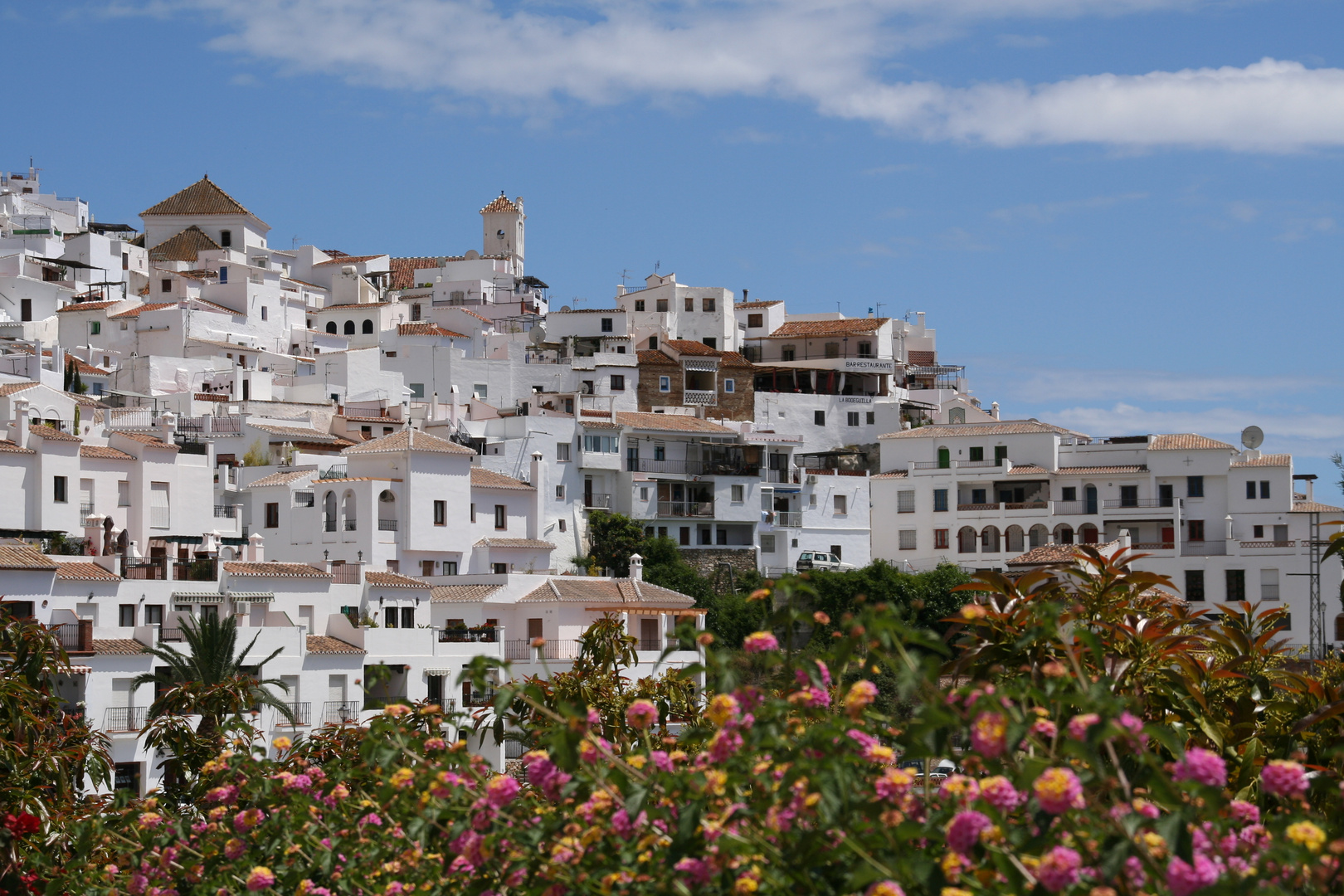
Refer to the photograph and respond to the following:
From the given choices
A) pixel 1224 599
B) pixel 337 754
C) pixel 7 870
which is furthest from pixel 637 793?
Answer: pixel 1224 599

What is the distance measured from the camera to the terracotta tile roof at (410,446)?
5241cm

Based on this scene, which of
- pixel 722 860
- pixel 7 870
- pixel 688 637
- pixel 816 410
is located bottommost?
pixel 7 870

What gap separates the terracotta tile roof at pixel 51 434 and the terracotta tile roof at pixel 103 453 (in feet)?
1.96

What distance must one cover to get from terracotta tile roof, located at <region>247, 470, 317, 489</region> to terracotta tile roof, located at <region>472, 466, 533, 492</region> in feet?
→ 18.0

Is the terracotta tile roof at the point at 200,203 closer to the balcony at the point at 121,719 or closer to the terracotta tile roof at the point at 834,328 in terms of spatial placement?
the terracotta tile roof at the point at 834,328

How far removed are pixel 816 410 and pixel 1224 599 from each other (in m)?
22.5

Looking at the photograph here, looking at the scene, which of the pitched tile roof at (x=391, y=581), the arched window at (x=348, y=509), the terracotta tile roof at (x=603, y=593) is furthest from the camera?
the arched window at (x=348, y=509)

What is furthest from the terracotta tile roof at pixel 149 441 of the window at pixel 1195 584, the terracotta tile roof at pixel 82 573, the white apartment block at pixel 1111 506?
the window at pixel 1195 584

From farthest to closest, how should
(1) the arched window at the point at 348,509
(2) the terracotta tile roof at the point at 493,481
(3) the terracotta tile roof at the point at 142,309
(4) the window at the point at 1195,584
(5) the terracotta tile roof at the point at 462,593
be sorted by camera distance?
(3) the terracotta tile roof at the point at 142,309
(4) the window at the point at 1195,584
(2) the terracotta tile roof at the point at 493,481
(1) the arched window at the point at 348,509
(5) the terracotta tile roof at the point at 462,593

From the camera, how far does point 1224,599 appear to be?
6188 centimetres

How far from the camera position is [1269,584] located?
60656mm

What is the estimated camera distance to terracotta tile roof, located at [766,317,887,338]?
274 ft

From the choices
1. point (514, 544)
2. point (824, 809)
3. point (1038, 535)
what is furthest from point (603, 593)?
point (824, 809)

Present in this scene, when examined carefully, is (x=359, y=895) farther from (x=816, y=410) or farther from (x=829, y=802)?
(x=816, y=410)
